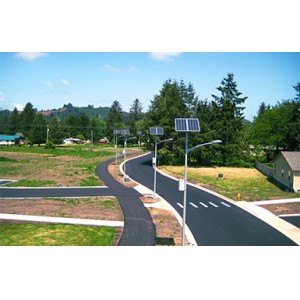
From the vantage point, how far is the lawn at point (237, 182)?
30.3m

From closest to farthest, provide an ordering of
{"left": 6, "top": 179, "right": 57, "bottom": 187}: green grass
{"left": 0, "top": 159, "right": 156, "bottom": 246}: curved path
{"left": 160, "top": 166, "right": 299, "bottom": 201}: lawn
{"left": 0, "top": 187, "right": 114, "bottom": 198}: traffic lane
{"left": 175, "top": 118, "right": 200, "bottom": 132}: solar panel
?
{"left": 175, "top": 118, "right": 200, "bottom": 132}: solar panel, {"left": 0, "top": 159, "right": 156, "bottom": 246}: curved path, {"left": 0, "top": 187, "right": 114, "bottom": 198}: traffic lane, {"left": 160, "top": 166, "right": 299, "bottom": 201}: lawn, {"left": 6, "top": 179, "right": 57, "bottom": 187}: green grass

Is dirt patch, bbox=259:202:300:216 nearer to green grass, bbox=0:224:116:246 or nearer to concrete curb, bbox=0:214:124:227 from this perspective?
concrete curb, bbox=0:214:124:227

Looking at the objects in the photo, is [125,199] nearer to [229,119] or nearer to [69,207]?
[69,207]

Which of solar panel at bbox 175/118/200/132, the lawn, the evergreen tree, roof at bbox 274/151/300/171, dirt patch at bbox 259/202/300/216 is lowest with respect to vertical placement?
dirt patch at bbox 259/202/300/216

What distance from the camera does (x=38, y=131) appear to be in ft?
290

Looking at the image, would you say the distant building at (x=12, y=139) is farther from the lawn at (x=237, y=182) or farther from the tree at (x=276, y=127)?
the tree at (x=276, y=127)

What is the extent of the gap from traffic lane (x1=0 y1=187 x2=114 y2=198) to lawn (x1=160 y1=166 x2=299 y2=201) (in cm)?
1298

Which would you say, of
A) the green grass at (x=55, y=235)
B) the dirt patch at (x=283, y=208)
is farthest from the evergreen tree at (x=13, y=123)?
the dirt patch at (x=283, y=208)

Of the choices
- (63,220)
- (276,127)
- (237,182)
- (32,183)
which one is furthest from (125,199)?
(276,127)

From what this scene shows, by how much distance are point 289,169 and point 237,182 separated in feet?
23.0

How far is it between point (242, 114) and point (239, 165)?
928 cm

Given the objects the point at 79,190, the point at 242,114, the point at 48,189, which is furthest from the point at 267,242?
the point at 242,114

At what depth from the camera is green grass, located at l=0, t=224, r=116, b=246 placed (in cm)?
1625

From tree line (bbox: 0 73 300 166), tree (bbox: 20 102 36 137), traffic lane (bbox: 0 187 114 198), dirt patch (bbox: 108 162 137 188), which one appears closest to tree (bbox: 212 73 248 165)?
tree line (bbox: 0 73 300 166)
